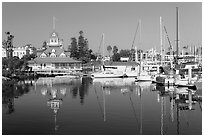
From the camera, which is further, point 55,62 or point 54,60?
point 54,60

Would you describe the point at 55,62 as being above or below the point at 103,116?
above

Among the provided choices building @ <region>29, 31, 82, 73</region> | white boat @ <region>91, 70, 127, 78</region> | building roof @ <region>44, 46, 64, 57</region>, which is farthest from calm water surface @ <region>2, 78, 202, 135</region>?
building roof @ <region>44, 46, 64, 57</region>

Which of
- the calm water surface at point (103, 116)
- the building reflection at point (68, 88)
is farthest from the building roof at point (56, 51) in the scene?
the calm water surface at point (103, 116)

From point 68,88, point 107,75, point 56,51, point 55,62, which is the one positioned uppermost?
point 56,51

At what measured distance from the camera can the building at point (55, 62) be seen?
5000 centimetres

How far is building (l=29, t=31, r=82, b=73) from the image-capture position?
164ft

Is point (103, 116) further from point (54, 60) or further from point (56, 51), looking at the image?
point (56, 51)

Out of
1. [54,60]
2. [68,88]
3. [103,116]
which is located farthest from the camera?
[54,60]

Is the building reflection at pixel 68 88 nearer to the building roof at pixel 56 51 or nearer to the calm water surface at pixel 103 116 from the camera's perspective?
the calm water surface at pixel 103 116

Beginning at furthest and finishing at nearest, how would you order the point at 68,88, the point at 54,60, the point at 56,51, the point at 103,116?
the point at 56,51
the point at 54,60
the point at 68,88
the point at 103,116

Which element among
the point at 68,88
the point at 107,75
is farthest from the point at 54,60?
the point at 68,88

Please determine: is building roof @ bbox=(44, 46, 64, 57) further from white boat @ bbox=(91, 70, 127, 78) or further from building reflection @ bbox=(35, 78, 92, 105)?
building reflection @ bbox=(35, 78, 92, 105)

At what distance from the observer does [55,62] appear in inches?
2025

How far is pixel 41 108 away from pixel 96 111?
3.13 meters
